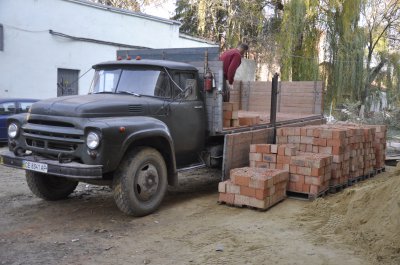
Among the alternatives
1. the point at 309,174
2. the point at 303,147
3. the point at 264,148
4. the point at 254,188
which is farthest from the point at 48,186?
the point at 303,147

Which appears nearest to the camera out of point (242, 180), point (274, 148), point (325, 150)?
point (242, 180)

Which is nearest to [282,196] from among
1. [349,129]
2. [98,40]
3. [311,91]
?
[349,129]

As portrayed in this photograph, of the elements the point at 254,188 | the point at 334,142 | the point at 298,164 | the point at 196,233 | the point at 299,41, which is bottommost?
the point at 196,233

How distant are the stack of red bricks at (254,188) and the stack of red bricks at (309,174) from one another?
248 mm

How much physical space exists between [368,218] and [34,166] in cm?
433

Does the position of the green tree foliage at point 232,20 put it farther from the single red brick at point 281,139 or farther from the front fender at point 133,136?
the front fender at point 133,136

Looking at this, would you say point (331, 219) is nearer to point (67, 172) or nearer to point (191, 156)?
point (191, 156)

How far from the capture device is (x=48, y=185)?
6875 millimetres

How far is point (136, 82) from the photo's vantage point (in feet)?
22.6

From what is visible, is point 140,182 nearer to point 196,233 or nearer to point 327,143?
point 196,233

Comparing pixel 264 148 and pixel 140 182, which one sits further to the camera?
pixel 264 148

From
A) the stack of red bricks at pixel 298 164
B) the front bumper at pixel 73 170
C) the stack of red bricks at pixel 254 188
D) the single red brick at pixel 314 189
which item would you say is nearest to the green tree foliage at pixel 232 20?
the stack of red bricks at pixel 298 164

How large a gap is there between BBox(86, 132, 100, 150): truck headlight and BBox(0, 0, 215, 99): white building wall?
10.9 meters

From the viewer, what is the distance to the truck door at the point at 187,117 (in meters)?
6.95
